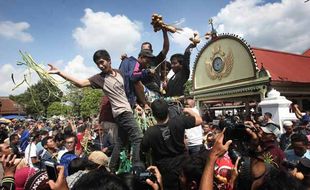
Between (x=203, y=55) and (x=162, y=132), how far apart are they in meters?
21.1

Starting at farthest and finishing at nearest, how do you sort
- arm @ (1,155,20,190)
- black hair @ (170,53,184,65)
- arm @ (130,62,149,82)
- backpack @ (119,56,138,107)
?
black hair @ (170,53,184,65) < backpack @ (119,56,138,107) < arm @ (130,62,149,82) < arm @ (1,155,20,190)

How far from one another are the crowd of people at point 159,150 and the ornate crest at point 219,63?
16171 mm

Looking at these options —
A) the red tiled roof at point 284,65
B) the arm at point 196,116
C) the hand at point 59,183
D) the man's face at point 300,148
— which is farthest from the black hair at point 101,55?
the red tiled roof at point 284,65

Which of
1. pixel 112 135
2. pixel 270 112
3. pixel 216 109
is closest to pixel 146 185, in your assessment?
pixel 112 135

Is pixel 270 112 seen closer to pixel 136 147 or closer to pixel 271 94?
pixel 271 94

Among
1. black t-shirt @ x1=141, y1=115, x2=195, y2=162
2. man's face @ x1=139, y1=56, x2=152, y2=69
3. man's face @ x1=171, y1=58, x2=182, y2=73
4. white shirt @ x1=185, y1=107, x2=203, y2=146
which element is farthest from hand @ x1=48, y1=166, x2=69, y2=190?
white shirt @ x1=185, y1=107, x2=203, y2=146

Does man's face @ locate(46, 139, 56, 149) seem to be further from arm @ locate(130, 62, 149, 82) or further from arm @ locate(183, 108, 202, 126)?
arm @ locate(183, 108, 202, 126)

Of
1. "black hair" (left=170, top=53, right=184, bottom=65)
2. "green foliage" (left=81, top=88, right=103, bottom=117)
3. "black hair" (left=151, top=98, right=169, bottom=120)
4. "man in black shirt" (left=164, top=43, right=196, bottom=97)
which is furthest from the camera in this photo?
"green foliage" (left=81, top=88, right=103, bottom=117)

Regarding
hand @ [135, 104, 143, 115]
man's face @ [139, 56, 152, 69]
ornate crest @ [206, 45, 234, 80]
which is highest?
ornate crest @ [206, 45, 234, 80]

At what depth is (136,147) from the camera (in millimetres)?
4008

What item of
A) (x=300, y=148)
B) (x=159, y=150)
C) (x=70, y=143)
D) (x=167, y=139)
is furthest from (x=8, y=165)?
(x=300, y=148)

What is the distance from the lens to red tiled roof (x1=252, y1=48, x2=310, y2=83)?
19.6 meters

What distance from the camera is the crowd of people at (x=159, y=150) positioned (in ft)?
7.25

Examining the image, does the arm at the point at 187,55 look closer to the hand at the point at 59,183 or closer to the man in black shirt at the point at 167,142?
the man in black shirt at the point at 167,142
